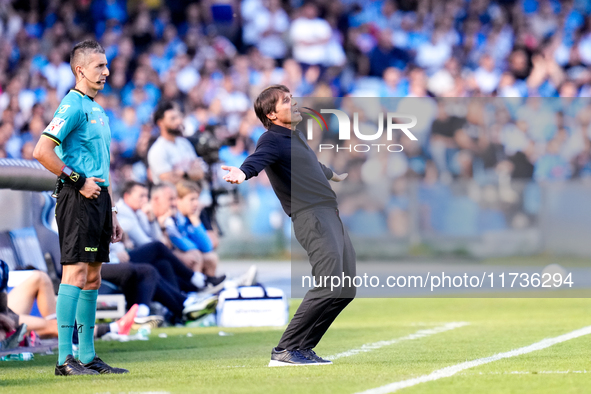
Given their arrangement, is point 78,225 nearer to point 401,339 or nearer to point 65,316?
point 65,316

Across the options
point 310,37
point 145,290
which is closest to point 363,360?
point 145,290

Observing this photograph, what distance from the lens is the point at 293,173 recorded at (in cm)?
616

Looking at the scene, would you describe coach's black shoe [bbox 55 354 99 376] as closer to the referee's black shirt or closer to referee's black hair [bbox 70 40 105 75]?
the referee's black shirt

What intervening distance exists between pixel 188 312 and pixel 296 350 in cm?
375

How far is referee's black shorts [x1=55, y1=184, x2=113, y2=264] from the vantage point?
19.1 ft

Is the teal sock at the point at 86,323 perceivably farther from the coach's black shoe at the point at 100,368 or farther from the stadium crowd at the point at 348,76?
the stadium crowd at the point at 348,76

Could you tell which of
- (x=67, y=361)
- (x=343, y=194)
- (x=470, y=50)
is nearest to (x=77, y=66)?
(x=67, y=361)

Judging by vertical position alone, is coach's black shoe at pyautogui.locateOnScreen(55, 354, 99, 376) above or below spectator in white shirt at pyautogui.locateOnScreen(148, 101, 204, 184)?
below

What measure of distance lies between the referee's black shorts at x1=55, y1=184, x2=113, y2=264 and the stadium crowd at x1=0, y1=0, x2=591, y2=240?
304 inches

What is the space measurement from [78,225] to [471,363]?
9.04 ft

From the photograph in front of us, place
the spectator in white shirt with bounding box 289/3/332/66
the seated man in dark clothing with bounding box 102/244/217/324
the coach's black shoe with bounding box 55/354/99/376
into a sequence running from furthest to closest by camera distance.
Result: the spectator in white shirt with bounding box 289/3/332/66 < the seated man in dark clothing with bounding box 102/244/217/324 < the coach's black shoe with bounding box 55/354/99/376

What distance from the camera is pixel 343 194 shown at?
50.2 ft

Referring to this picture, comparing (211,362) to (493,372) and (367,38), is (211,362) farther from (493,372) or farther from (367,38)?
(367,38)

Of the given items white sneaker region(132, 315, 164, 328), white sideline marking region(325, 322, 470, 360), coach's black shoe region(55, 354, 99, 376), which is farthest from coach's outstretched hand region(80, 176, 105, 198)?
white sneaker region(132, 315, 164, 328)
